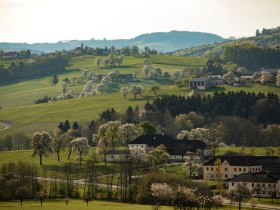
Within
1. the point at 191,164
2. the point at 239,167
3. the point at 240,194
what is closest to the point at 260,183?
the point at 240,194

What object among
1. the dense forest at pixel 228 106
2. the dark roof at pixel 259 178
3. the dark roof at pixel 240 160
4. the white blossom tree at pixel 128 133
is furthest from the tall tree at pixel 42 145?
the dense forest at pixel 228 106

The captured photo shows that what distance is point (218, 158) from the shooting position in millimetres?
118188

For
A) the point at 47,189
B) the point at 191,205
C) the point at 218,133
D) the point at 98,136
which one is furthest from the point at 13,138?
the point at 191,205

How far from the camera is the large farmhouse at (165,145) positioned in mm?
131500

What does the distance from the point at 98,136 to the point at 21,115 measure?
57.4 m

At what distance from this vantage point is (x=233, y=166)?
117625 millimetres

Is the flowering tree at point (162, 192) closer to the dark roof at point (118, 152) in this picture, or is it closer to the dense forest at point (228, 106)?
the dark roof at point (118, 152)

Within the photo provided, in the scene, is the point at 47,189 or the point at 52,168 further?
the point at 52,168

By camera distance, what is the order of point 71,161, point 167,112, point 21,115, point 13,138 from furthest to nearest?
point 21,115
point 167,112
point 13,138
point 71,161

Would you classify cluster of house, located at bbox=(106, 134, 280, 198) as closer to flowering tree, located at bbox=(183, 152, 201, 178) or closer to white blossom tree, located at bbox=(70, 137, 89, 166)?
flowering tree, located at bbox=(183, 152, 201, 178)

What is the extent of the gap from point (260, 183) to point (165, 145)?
1430 inches

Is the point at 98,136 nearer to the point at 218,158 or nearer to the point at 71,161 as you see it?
the point at 71,161

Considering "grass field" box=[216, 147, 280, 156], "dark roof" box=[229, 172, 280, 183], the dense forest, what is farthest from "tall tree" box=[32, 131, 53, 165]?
the dense forest

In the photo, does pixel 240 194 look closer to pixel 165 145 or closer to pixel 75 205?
pixel 75 205
